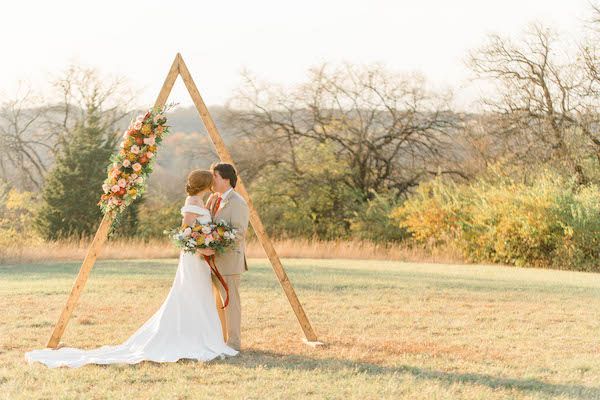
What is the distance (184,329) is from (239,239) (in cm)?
105

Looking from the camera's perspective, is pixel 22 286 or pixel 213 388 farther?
pixel 22 286

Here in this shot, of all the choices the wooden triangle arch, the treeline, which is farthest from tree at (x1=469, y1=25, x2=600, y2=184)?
the wooden triangle arch

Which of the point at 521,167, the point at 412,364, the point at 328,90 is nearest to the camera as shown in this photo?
the point at 412,364

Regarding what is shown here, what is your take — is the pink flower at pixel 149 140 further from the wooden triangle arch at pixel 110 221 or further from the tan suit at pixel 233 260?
the tan suit at pixel 233 260

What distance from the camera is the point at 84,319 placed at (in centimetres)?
1059

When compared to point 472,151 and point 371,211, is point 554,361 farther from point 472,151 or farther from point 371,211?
point 472,151

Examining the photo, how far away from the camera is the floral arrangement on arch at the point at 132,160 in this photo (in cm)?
805

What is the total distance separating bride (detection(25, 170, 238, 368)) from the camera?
745cm

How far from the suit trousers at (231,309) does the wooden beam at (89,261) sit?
1.26 meters

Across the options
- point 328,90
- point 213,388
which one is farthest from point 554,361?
point 328,90

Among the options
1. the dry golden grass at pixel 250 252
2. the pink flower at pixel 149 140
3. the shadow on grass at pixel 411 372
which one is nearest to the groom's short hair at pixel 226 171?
the pink flower at pixel 149 140

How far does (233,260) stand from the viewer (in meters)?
7.96

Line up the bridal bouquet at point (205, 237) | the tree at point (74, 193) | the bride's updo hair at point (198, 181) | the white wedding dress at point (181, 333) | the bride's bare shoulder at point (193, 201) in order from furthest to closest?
the tree at point (74, 193), the bride's bare shoulder at point (193, 201), the bride's updo hair at point (198, 181), the bridal bouquet at point (205, 237), the white wedding dress at point (181, 333)

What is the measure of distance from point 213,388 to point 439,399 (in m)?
1.84
